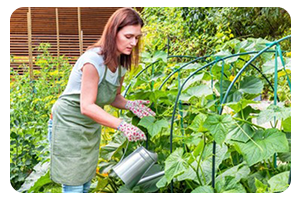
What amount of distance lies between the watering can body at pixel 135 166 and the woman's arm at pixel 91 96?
0.62 feet

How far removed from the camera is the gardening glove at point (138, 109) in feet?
5.16

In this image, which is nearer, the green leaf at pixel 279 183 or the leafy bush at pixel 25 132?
the green leaf at pixel 279 183

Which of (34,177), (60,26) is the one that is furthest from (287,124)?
(60,26)

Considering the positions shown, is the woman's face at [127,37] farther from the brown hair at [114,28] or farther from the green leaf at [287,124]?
the green leaf at [287,124]

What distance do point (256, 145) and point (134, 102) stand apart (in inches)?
26.6

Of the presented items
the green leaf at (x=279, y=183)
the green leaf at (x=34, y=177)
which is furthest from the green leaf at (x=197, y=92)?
the green leaf at (x=34, y=177)

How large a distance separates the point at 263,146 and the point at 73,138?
79 centimetres

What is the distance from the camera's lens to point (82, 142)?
151 centimetres

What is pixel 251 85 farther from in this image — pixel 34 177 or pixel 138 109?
pixel 34 177

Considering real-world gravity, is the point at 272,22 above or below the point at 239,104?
above

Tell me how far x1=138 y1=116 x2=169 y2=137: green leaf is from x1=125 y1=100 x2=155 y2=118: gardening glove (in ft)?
0.24

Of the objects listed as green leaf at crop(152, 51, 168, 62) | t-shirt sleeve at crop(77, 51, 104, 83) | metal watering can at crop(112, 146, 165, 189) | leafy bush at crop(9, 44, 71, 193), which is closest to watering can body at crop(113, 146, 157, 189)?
metal watering can at crop(112, 146, 165, 189)
